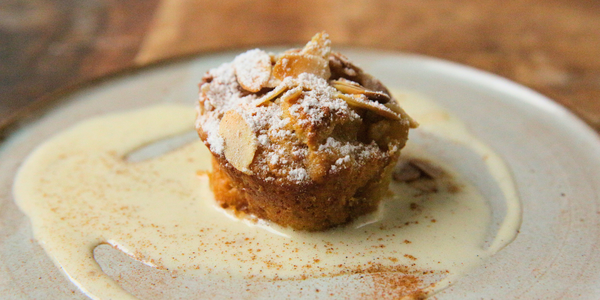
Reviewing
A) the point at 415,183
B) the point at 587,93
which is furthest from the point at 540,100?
the point at 415,183

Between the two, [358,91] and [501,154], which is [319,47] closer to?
[358,91]

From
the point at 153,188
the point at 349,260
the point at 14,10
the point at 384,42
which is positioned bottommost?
the point at 14,10

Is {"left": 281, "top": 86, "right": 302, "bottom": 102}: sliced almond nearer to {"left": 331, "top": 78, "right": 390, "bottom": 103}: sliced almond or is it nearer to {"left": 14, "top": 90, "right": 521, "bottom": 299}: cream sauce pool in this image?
{"left": 331, "top": 78, "right": 390, "bottom": 103}: sliced almond

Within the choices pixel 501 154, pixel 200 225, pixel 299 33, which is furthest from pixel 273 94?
pixel 299 33

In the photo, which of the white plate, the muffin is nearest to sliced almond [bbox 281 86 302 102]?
the muffin

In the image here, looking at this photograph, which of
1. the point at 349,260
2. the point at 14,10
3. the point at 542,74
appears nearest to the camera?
the point at 349,260

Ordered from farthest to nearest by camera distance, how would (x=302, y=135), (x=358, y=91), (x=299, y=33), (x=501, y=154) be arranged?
(x=299, y=33) → (x=501, y=154) → (x=358, y=91) → (x=302, y=135)

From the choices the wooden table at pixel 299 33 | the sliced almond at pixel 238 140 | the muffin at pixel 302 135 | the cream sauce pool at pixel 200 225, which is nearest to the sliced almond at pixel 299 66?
the muffin at pixel 302 135

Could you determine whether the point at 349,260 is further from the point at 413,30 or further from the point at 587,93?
the point at 413,30
